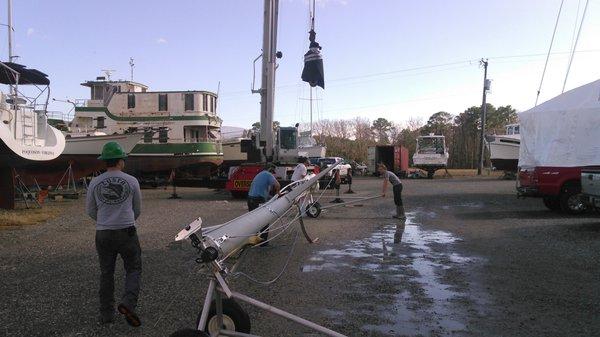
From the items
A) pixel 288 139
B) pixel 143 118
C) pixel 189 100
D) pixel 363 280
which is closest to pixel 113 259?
pixel 363 280

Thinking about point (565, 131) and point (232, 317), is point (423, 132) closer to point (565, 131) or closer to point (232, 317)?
point (565, 131)

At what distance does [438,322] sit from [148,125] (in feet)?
84.4

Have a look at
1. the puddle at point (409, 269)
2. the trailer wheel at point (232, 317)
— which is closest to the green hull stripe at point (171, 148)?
the puddle at point (409, 269)

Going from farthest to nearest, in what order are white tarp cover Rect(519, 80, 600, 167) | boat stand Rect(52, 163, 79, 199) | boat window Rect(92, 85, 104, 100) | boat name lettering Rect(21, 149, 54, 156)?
boat window Rect(92, 85, 104, 100) < boat stand Rect(52, 163, 79, 199) < white tarp cover Rect(519, 80, 600, 167) < boat name lettering Rect(21, 149, 54, 156)

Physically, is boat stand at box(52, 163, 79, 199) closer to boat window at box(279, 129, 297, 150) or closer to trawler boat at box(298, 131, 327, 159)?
boat window at box(279, 129, 297, 150)

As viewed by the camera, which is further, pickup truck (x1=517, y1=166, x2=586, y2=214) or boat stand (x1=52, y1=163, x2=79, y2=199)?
boat stand (x1=52, y1=163, x2=79, y2=199)

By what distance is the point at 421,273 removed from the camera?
7.81 meters

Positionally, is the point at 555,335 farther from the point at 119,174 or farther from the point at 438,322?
the point at 119,174

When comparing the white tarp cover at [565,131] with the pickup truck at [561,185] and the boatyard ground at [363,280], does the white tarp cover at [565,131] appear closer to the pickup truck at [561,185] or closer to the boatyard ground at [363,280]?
the pickup truck at [561,185]

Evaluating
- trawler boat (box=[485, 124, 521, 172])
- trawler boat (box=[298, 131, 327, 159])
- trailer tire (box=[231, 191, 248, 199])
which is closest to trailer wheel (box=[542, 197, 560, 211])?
trailer tire (box=[231, 191, 248, 199])

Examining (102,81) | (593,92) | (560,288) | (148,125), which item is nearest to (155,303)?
(560,288)

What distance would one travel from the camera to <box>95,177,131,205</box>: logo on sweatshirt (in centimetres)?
542

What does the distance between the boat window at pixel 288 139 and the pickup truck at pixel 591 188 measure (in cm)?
1177

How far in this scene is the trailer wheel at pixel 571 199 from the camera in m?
14.8
